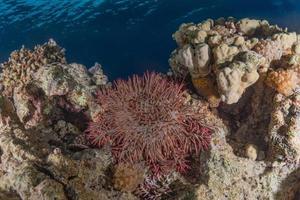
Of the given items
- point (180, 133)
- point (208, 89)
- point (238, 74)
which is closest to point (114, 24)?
point (208, 89)

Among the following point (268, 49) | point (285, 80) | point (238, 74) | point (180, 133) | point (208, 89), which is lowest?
point (180, 133)

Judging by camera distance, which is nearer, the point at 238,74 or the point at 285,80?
the point at 238,74

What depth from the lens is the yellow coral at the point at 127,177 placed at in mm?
5098

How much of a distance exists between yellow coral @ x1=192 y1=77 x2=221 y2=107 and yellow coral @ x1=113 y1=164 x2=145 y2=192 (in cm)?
165

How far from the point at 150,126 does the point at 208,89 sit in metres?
1.33

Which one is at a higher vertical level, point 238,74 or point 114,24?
point 238,74

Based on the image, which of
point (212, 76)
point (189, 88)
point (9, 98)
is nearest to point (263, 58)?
point (212, 76)

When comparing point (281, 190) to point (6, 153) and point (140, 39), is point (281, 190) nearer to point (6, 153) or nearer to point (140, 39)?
point (6, 153)

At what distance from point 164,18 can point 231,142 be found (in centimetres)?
1163

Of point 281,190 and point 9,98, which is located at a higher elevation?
point 9,98

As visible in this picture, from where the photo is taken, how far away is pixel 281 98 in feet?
18.1

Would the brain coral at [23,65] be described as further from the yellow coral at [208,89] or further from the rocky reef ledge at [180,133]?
the yellow coral at [208,89]

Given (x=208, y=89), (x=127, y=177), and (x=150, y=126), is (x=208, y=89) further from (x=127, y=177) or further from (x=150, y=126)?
(x=127, y=177)

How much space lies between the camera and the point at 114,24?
17000 mm
